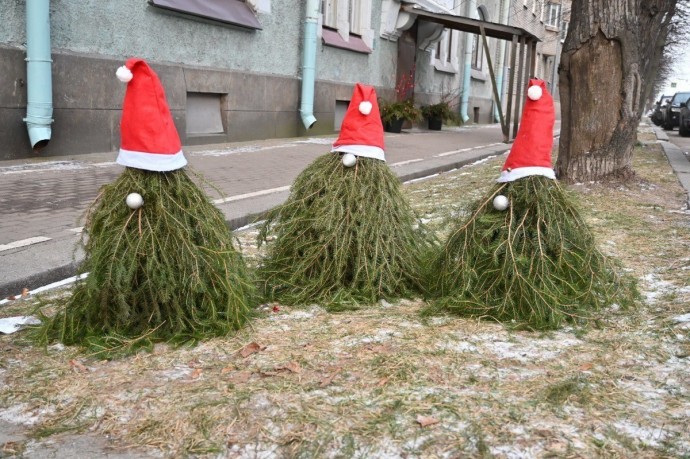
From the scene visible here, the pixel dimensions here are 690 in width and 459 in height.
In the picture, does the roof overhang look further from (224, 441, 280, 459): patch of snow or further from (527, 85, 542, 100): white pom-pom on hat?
(224, 441, 280, 459): patch of snow

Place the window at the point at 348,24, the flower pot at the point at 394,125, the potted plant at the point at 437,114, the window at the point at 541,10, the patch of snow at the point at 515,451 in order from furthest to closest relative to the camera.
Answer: the window at the point at 541,10
the potted plant at the point at 437,114
the flower pot at the point at 394,125
the window at the point at 348,24
the patch of snow at the point at 515,451

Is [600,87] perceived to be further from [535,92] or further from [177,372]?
[177,372]

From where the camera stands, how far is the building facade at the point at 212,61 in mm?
8531

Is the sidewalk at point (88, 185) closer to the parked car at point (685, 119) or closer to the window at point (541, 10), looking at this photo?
the parked car at point (685, 119)

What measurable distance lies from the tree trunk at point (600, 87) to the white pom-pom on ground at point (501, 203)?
4.77 meters

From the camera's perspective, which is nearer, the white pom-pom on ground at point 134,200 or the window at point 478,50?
the white pom-pom on ground at point 134,200

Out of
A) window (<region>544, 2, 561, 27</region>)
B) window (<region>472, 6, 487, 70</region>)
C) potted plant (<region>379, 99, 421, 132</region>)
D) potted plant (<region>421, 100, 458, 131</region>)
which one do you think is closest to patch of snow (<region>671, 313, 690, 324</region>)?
potted plant (<region>379, 99, 421, 132</region>)

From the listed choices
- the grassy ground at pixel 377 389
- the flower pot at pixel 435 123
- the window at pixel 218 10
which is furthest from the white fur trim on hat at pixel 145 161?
the flower pot at pixel 435 123

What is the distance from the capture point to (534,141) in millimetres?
3766

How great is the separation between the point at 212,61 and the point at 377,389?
10046mm

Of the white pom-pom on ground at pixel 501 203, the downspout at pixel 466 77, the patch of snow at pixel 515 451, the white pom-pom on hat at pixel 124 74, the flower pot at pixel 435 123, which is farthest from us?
the downspout at pixel 466 77

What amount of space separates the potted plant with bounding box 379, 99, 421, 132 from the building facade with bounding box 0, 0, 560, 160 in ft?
2.80

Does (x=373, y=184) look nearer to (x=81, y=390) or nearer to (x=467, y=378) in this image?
(x=467, y=378)

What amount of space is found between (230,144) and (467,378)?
1000cm
